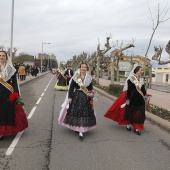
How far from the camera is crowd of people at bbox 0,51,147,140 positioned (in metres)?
6.04

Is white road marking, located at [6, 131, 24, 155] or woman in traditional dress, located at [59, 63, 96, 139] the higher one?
woman in traditional dress, located at [59, 63, 96, 139]

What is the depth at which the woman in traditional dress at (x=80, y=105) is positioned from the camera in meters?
6.43

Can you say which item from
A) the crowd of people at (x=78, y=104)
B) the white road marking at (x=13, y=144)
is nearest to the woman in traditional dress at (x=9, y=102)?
the crowd of people at (x=78, y=104)

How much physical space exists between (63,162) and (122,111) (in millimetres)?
3034

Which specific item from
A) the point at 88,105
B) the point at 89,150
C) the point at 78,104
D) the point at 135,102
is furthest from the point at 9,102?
the point at 135,102

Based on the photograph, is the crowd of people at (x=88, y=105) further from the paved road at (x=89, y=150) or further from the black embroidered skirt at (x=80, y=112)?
the paved road at (x=89, y=150)

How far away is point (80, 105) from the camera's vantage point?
21.3 ft

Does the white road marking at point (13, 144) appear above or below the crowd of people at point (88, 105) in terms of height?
below

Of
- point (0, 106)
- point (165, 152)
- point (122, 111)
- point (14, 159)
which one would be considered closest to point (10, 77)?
point (0, 106)

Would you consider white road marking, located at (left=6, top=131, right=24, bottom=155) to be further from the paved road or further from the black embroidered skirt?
the black embroidered skirt

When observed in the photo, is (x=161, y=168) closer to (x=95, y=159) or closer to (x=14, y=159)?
(x=95, y=159)

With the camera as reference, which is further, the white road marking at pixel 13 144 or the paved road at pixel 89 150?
the white road marking at pixel 13 144

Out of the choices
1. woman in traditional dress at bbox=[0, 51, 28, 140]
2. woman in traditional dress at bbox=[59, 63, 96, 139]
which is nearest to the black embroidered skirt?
woman in traditional dress at bbox=[59, 63, 96, 139]

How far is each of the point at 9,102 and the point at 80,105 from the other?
5.16ft
